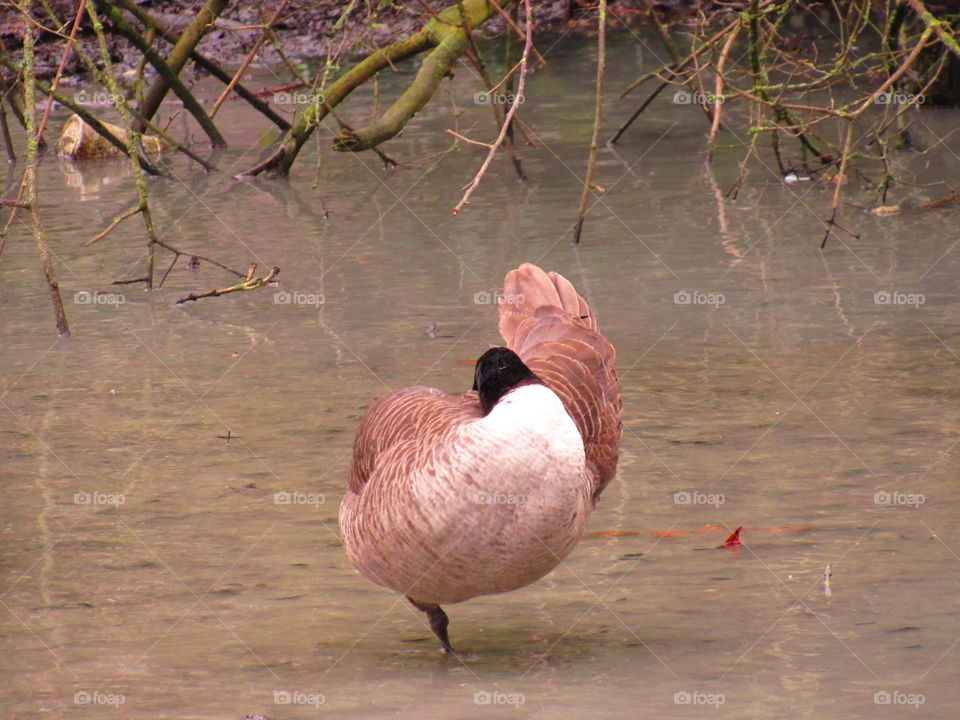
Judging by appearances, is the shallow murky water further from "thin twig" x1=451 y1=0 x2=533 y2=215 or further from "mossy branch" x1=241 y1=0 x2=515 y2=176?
"thin twig" x1=451 y1=0 x2=533 y2=215

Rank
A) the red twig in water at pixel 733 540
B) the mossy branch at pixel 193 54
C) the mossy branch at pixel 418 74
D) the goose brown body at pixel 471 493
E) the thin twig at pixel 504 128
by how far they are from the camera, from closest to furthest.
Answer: the goose brown body at pixel 471 493, the red twig in water at pixel 733 540, the thin twig at pixel 504 128, the mossy branch at pixel 418 74, the mossy branch at pixel 193 54

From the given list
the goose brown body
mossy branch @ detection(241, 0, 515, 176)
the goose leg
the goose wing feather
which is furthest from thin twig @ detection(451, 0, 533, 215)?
mossy branch @ detection(241, 0, 515, 176)

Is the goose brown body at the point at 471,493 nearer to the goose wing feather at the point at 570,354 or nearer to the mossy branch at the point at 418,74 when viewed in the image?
the goose wing feather at the point at 570,354

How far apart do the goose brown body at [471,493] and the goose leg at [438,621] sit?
0.14 feet

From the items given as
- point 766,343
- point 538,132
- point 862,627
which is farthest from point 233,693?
point 538,132

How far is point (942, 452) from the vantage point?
546 centimetres

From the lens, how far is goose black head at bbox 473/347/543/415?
3650 millimetres

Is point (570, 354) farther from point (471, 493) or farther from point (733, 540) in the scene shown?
point (471, 493)

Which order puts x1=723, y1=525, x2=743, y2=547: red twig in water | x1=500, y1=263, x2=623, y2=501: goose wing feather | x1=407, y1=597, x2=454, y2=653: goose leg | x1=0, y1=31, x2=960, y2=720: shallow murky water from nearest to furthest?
x1=0, y1=31, x2=960, y2=720: shallow murky water < x1=407, y1=597, x2=454, y2=653: goose leg < x1=500, y1=263, x2=623, y2=501: goose wing feather < x1=723, y1=525, x2=743, y2=547: red twig in water

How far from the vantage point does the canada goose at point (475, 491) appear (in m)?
3.51

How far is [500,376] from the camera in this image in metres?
3.65

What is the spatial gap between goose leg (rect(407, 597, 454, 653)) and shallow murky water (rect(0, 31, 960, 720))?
8 centimetres

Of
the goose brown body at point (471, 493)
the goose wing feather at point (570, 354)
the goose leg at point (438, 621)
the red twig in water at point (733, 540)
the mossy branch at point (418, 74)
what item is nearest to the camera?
the goose brown body at point (471, 493)

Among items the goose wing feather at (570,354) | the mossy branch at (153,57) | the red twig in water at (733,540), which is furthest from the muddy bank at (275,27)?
the red twig in water at (733,540)
